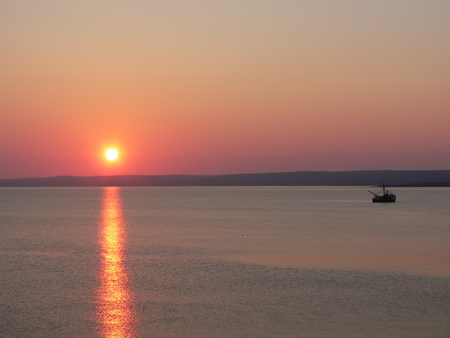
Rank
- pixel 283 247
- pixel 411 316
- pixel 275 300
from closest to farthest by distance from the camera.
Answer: pixel 411 316 → pixel 275 300 → pixel 283 247

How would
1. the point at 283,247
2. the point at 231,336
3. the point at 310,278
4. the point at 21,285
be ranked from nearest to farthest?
the point at 231,336 < the point at 21,285 < the point at 310,278 < the point at 283,247

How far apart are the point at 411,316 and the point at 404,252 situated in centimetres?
2676

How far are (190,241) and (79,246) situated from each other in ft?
41.9

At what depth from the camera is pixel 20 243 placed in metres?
62.7

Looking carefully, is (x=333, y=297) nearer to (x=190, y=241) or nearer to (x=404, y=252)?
(x=404, y=252)

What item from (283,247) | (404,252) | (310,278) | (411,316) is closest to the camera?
(411,316)

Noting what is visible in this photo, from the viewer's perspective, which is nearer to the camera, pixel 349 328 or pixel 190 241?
pixel 349 328

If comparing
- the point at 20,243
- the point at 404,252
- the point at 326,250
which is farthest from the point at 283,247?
the point at 20,243

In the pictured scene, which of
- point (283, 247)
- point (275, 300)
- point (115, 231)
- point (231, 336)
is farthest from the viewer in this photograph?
point (115, 231)

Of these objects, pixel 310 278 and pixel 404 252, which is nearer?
pixel 310 278

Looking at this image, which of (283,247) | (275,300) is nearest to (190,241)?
(283,247)

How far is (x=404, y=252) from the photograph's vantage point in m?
52.5

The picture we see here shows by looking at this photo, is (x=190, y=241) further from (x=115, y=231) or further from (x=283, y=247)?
(x=115, y=231)

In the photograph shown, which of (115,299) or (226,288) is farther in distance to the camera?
(226,288)
